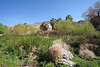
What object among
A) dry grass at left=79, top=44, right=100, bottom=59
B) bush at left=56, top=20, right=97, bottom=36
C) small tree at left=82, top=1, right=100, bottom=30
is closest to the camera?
dry grass at left=79, top=44, right=100, bottom=59

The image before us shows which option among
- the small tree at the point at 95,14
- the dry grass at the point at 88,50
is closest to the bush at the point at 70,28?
the dry grass at the point at 88,50

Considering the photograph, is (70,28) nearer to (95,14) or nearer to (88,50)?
(88,50)

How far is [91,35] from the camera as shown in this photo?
9.55 m

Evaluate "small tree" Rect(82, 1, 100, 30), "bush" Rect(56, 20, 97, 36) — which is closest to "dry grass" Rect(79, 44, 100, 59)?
"bush" Rect(56, 20, 97, 36)

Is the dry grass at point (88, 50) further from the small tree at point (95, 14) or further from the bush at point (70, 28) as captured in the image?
the small tree at point (95, 14)

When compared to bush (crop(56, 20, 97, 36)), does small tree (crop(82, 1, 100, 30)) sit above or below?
above

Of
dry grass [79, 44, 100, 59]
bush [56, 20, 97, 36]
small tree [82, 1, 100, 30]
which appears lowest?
dry grass [79, 44, 100, 59]

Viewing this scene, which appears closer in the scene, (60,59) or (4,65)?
(4,65)

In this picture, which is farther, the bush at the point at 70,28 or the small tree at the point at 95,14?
the small tree at the point at 95,14

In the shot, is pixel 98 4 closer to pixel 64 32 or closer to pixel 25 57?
pixel 64 32

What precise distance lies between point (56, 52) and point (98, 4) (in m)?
21.3

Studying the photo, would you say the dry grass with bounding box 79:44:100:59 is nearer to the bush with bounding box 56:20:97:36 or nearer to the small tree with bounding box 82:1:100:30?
the bush with bounding box 56:20:97:36

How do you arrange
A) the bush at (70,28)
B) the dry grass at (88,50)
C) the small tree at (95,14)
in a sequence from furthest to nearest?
the small tree at (95,14) → the bush at (70,28) → the dry grass at (88,50)

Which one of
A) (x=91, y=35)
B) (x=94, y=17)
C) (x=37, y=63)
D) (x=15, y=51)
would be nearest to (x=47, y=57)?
(x=37, y=63)
